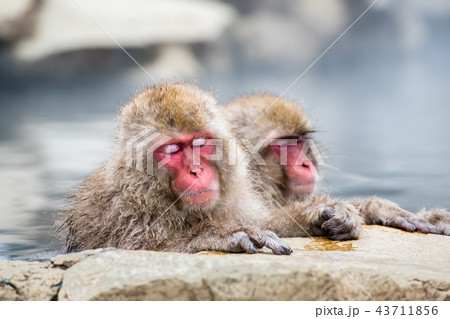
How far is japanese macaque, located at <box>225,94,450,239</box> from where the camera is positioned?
17.3 ft

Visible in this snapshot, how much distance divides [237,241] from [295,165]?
1.81m

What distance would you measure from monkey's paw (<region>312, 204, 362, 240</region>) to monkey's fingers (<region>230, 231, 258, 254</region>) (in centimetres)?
72

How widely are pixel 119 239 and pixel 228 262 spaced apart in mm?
1263

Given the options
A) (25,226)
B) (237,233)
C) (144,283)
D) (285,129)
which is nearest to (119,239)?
(237,233)

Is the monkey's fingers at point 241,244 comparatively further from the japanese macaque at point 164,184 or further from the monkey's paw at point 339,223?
the monkey's paw at point 339,223

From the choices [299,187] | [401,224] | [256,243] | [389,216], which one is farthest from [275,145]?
[256,243]

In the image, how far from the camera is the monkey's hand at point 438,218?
512 cm

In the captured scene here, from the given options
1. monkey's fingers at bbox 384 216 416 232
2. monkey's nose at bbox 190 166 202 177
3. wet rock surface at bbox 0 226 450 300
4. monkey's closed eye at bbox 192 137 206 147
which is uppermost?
monkey's closed eye at bbox 192 137 206 147

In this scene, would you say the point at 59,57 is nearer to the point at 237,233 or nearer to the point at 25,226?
the point at 25,226

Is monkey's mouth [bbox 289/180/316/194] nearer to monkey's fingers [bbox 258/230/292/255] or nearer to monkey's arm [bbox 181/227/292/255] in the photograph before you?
monkey's arm [bbox 181/227/292/255]

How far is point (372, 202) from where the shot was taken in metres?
5.32

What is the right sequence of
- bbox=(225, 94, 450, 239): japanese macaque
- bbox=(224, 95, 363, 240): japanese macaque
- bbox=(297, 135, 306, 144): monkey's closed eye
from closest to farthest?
1. bbox=(225, 94, 450, 239): japanese macaque
2. bbox=(224, 95, 363, 240): japanese macaque
3. bbox=(297, 135, 306, 144): monkey's closed eye

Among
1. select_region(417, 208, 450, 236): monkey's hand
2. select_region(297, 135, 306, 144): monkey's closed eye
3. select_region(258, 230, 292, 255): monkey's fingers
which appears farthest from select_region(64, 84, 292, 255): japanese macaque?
select_region(417, 208, 450, 236): monkey's hand

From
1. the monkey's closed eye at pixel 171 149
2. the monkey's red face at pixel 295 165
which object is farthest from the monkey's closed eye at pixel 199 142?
the monkey's red face at pixel 295 165
